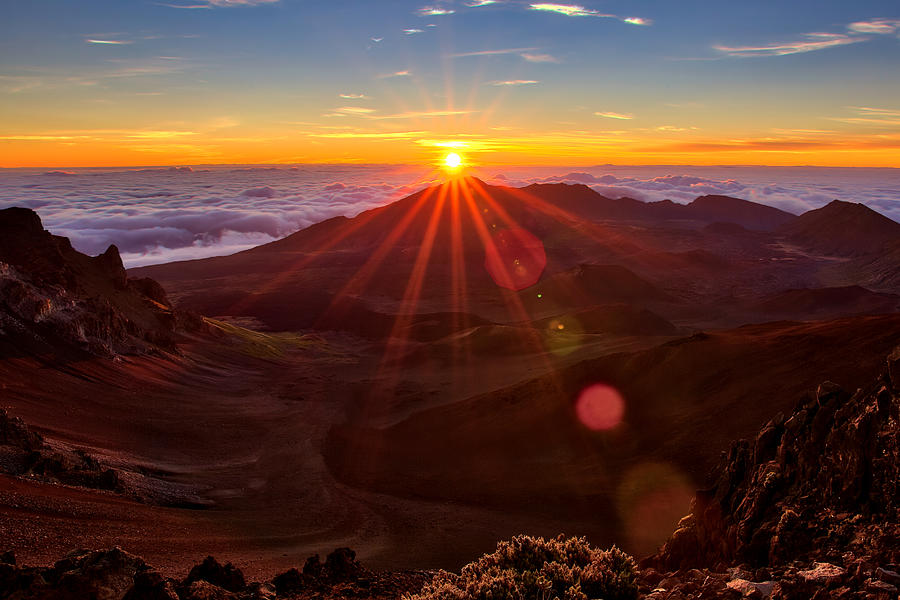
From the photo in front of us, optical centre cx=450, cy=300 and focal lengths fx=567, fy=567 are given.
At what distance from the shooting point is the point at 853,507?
9.59 meters

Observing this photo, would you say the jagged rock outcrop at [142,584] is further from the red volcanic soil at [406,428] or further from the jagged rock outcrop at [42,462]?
the jagged rock outcrop at [42,462]

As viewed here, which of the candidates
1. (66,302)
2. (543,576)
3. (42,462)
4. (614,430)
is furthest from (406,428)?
(543,576)

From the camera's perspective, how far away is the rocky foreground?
8188 mm

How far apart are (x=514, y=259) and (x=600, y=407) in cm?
8441

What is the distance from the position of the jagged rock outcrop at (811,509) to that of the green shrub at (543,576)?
38.3 inches

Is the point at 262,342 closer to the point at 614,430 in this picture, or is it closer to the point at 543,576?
the point at 614,430

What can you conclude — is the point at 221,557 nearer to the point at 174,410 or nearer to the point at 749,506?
the point at 749,506

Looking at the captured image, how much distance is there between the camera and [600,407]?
30375 millimetres

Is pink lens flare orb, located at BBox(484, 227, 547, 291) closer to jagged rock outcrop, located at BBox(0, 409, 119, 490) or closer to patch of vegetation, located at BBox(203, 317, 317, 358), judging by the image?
patch of vegetation, located at BBox(203, 317, 317, 358)

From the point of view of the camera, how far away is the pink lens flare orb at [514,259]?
103 m

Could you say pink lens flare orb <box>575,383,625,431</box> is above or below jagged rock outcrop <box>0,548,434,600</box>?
below

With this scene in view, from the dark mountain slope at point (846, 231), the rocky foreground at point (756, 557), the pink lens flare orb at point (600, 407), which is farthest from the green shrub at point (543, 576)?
the dark mountain slope at point (846, 231)

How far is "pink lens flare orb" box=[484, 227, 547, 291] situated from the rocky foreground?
83.2 m

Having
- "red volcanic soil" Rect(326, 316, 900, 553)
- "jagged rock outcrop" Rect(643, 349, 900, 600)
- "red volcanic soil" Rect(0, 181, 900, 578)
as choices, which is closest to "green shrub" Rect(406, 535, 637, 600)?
"jagged rock outcrop" Rect(643, 349, 900, 600)
